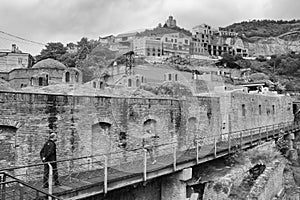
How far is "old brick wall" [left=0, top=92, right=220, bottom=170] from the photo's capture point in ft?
36.3

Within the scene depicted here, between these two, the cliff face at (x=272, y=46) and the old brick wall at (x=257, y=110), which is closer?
the old brick wall at (x=257, y=110)

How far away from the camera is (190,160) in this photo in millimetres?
14430

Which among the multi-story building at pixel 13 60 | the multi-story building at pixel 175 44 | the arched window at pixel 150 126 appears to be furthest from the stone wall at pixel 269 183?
the multi-story building at pixel 175 44

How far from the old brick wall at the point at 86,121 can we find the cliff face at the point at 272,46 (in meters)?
114

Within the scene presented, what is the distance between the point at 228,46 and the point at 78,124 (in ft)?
348

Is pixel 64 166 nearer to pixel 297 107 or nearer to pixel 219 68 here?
pixel 297 107

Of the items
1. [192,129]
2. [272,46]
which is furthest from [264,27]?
[192,129]

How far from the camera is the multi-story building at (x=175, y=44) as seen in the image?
230ft

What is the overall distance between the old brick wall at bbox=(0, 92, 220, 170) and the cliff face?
113782 mm

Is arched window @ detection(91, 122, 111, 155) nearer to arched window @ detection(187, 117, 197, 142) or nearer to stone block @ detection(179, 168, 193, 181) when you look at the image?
stone block @ detection(179, 168, 193, 181)

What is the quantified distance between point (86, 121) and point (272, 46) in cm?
13965

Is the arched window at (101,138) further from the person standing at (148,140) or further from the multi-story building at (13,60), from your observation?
the multi-story building at (13,60)

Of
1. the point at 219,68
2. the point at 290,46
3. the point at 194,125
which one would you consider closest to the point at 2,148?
the point at 194,125

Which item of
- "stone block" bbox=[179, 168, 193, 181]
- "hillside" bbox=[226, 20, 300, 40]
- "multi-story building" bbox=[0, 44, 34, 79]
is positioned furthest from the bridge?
"hillside" bbox=[226, 20, 300, 40]
